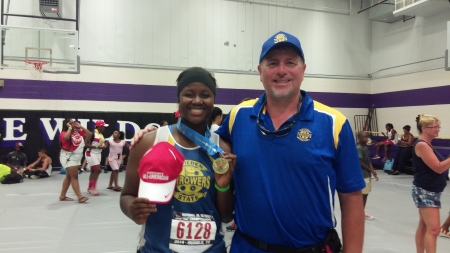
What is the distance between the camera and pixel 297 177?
1623 millimetres

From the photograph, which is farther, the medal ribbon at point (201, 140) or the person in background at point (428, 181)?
the person in background at point (428, 181)

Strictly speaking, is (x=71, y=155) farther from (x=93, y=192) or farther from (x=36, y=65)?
(x=36, y=65)

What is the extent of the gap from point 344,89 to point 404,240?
452 inches

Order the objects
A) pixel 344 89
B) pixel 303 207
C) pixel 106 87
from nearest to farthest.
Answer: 1. pixel 303 207
2. pixel 106 87
3. pixel 344 89

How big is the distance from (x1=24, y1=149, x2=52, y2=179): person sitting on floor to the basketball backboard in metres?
2.77

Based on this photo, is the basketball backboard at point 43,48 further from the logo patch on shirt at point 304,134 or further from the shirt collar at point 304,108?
the logo patch on shirt at point 304,134

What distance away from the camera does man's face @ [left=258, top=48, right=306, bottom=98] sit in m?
1.69

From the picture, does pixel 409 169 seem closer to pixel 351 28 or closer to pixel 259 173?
pixel 351 28

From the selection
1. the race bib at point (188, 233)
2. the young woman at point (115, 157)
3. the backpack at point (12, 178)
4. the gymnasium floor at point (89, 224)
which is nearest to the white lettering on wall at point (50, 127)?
the backpack at point (12, 178)

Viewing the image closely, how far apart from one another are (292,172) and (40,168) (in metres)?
11.2

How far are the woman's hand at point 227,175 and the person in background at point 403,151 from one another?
39.2 feet

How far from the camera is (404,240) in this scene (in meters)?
4.97

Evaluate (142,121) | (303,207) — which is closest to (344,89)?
(142,121)

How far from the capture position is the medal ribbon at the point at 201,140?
5.72 feet
